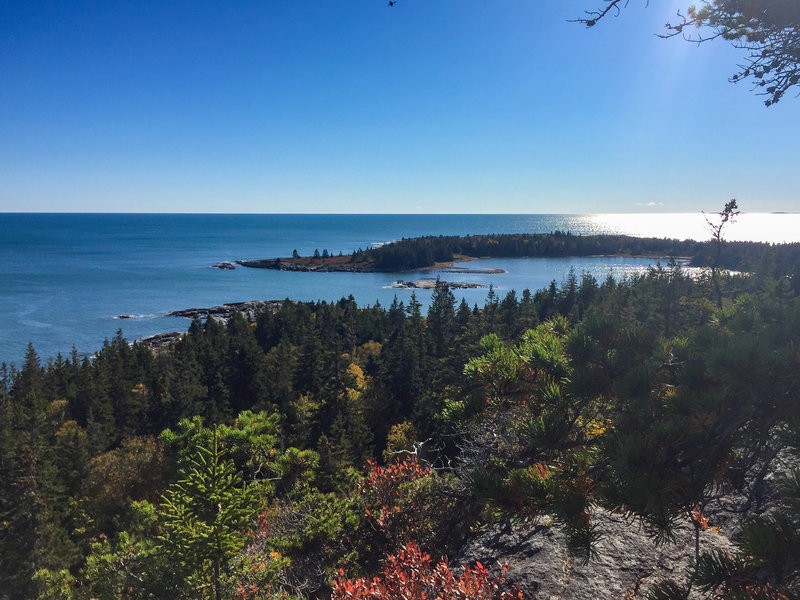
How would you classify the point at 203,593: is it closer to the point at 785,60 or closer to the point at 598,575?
the point at 598,575

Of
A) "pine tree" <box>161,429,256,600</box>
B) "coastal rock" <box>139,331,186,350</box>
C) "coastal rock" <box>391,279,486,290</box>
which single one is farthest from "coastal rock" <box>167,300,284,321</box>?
"pine tree" <box>161,429,256,600</box>

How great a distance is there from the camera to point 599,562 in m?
5.92

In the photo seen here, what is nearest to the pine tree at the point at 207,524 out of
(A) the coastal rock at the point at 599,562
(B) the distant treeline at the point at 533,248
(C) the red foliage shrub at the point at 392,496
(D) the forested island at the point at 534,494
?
(D) the forested island at the point at 534,494

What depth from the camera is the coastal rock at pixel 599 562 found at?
569 cm

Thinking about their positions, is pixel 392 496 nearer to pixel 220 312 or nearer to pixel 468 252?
pixel 220 312

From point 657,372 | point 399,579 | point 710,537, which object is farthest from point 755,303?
point 399,579

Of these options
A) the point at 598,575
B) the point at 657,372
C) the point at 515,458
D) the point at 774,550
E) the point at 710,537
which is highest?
the point at 657,372

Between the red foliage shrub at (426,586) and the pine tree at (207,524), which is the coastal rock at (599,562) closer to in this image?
the red foliage shrub at (426,586)

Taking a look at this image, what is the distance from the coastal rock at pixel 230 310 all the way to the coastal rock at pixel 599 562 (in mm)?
79731

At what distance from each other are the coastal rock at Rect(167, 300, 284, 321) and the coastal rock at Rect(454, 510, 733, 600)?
262 ft

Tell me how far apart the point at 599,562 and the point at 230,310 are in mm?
89859

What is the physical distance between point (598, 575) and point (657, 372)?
12.9ft

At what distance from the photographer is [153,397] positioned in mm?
40344

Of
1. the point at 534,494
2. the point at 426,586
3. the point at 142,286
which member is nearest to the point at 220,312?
the point at 142,286
